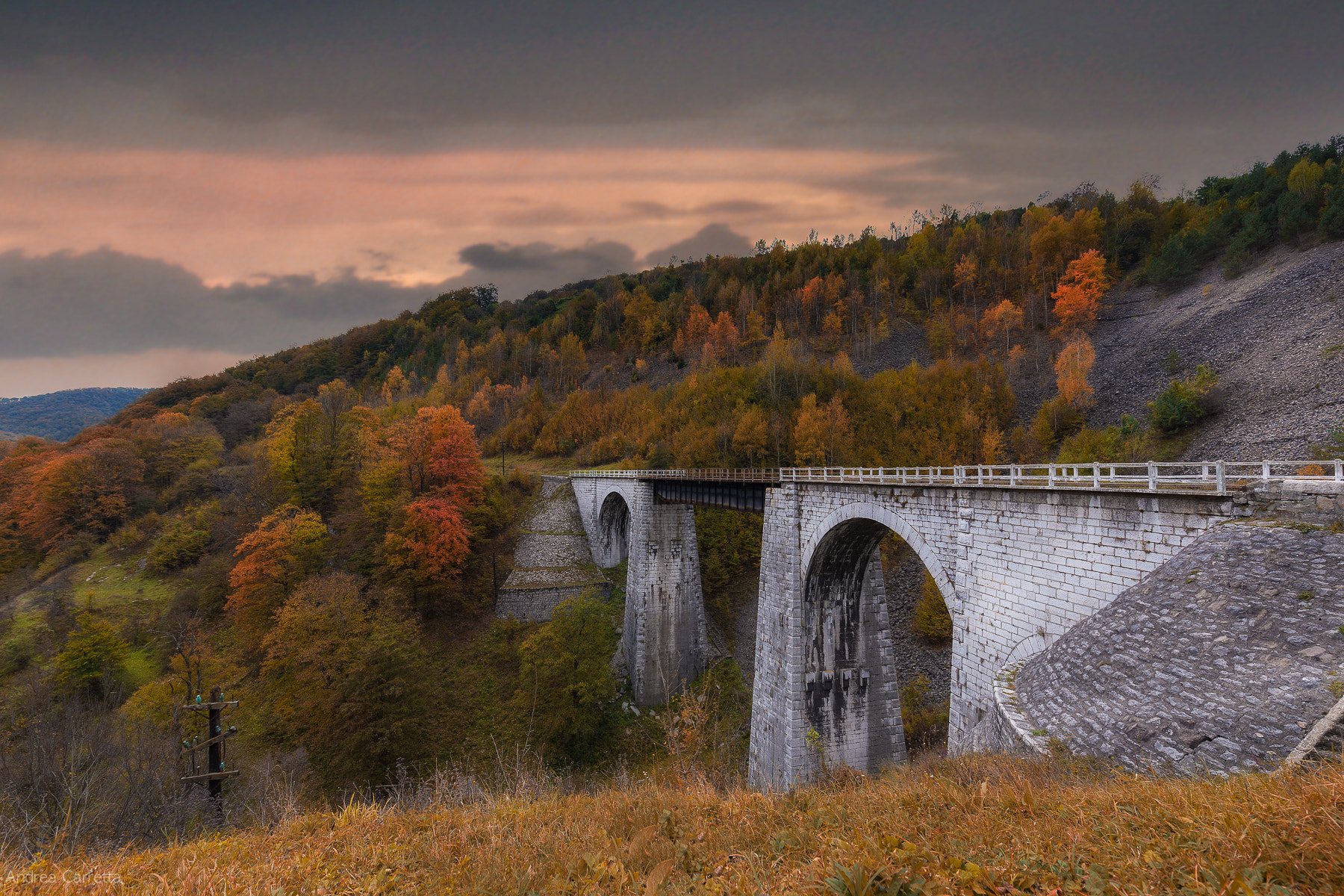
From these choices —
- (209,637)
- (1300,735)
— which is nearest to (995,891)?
(1300,735)

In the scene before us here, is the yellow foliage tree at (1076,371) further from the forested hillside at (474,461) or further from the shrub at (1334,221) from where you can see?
the shrub at (1334,221)

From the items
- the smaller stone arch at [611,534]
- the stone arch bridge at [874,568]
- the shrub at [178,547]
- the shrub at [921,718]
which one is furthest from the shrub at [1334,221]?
the shrub at [178,547]

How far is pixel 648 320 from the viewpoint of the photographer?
332 feet

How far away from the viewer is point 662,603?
104 feet

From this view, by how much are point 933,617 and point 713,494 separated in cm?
1881

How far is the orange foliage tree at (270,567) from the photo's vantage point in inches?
1201

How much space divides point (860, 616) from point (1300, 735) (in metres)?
15.7

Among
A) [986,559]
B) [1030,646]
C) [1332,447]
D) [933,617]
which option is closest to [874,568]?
[986,559]

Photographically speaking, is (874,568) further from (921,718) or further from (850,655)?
(921,718)

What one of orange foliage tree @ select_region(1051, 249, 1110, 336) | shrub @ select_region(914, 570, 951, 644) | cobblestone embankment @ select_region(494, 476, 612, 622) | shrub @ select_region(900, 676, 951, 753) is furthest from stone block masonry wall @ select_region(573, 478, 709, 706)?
orange foliage tree @ select_region(1051, 249, 1110, 336)

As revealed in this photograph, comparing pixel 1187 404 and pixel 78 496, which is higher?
pixel 1187 404

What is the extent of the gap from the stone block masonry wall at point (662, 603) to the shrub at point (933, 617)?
1520 cm

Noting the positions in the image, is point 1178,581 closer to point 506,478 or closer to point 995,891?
point 995,891

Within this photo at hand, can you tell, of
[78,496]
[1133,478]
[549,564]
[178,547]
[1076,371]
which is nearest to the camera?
[1133,478]
